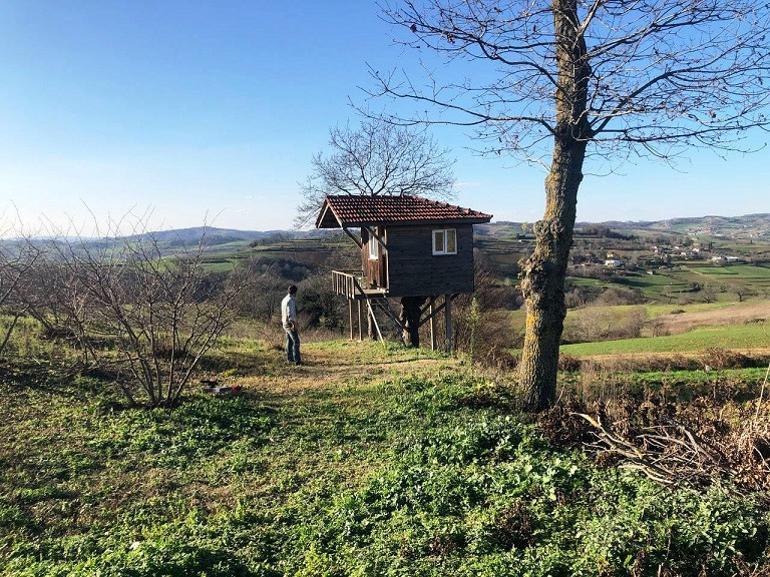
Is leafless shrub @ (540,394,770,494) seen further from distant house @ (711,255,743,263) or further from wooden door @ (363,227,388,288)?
distant house @ (711,255,743,263)

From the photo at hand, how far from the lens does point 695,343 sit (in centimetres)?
3039

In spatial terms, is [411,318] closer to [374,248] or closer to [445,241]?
[374,248]

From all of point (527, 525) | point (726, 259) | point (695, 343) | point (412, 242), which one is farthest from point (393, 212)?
point (726, 259)

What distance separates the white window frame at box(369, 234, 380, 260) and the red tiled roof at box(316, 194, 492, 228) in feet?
3.98

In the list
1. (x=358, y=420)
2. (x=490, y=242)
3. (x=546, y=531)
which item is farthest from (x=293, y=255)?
(x=546, y=531)

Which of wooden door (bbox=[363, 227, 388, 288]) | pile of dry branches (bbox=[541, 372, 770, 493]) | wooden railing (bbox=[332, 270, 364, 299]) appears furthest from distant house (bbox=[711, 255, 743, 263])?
pile of dry branches (bbox=[541, 372, 770, 493])

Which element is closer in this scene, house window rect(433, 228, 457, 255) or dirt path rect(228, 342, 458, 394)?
dirt path rect(228, 342, 458, 394)

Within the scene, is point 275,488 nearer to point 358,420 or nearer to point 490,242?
point 358,420

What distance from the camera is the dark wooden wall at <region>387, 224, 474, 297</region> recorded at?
19.2 metres

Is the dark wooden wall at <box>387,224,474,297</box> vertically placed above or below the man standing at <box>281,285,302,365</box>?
above

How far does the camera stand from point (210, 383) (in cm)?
1085

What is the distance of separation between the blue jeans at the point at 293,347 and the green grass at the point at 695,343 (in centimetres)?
2025

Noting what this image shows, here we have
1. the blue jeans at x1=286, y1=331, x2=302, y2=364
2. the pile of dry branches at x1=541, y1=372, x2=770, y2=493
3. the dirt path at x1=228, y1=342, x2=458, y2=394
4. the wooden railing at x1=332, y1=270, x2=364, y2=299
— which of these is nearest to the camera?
the pile of dry branches at x1=541, y1=372, x2=770, y2=493

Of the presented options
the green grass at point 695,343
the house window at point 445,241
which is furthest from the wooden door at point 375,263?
the green grass at point 695,343
